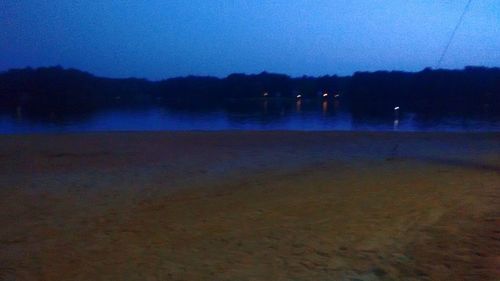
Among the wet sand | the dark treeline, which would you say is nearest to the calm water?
the dark treeline

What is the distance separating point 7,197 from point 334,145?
14.2m

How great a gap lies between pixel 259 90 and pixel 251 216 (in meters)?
110

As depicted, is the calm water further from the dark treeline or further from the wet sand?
the wet sand

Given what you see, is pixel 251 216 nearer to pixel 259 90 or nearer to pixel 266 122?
pixel 266 122

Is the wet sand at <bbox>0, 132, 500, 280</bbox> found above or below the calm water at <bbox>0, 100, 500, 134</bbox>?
above

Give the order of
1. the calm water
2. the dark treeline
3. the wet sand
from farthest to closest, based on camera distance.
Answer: the dark treeline
the calm water
the wet sand

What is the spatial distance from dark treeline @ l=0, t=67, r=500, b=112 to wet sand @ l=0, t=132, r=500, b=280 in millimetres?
44811

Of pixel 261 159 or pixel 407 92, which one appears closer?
pixel 261 159

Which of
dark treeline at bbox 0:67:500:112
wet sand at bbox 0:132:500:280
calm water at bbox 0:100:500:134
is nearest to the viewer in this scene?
wet sand at bbox 0:132:500:280

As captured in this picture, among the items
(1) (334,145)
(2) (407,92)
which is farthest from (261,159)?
(2) (407,92)

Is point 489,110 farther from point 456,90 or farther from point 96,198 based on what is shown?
point 96,198

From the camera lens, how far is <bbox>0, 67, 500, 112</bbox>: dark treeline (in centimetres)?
6869

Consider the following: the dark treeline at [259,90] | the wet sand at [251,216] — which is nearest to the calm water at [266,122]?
the dark treeline at [259,90]

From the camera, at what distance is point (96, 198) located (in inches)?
500
